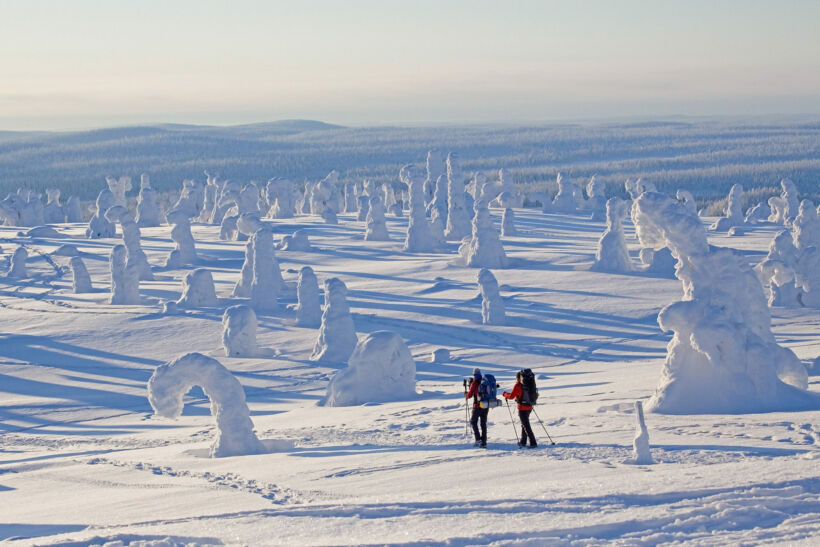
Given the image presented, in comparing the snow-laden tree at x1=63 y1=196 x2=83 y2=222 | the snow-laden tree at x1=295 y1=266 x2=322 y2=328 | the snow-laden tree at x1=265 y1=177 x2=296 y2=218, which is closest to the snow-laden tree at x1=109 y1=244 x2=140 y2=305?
the snow-laden tree at x1=295 y1=266 x2=322 y2=328

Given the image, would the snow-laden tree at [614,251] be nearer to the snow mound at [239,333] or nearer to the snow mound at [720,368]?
the snow mound at [239,333]

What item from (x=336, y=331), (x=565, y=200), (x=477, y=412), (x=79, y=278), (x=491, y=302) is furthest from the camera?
(x=565, y=200)

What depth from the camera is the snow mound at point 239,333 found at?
86.8 ft

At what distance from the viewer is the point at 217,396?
1448cm

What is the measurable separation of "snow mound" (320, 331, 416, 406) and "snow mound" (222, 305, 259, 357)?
25.1ft

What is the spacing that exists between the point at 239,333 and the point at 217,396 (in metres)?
12.1

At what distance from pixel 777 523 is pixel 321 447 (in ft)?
22.9

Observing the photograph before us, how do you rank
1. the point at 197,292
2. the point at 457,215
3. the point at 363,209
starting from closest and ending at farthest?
1. the point at 197,292
2. the point at 457,215
3. the point at 363,209

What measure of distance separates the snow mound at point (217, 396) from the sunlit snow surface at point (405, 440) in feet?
1.39

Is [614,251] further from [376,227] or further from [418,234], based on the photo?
[376,227]

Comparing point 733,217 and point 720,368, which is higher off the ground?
point 733,217

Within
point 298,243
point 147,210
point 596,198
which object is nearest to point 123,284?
point 298,243

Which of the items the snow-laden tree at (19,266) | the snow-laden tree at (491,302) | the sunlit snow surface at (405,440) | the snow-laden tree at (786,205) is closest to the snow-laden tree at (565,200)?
the snow-laden tree at (786,205)

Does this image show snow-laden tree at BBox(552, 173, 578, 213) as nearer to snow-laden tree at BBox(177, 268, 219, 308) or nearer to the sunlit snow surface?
the sunlit snow surface
